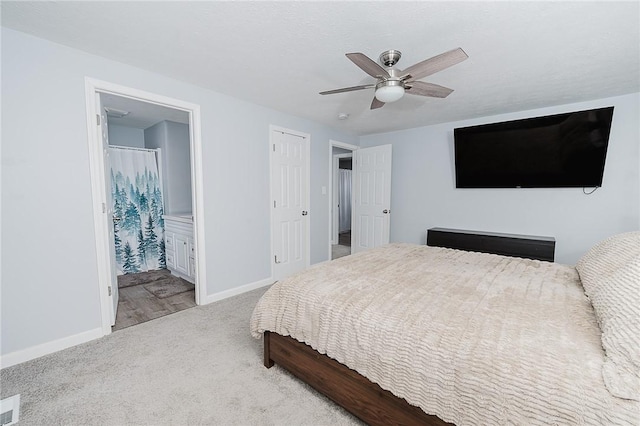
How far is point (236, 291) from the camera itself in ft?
10.7

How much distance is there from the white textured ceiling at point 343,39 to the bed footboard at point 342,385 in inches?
81.6

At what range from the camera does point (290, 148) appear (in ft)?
12.6

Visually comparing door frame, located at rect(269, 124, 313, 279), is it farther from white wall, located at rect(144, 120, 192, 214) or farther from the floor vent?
the floor vent

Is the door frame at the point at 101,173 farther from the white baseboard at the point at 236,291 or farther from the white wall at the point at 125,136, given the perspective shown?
the white wall at the point at 125,136

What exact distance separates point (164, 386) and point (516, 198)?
14.4 feet

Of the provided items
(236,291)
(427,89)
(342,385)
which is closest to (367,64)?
(427,89)

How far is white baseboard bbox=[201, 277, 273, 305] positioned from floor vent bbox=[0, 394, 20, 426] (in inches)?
57.6

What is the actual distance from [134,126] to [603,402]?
18.6 ft

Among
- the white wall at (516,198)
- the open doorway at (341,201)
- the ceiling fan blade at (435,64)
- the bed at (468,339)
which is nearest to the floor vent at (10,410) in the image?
the bed at (468,339)

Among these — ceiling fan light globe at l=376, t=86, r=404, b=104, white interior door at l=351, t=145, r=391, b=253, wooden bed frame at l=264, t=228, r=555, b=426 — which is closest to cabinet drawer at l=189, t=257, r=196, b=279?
wooden bed frame at l=264, t=228, r=555, b=426

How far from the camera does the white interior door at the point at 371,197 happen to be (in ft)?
15.1

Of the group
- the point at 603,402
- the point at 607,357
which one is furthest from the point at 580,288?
the point at 603,402

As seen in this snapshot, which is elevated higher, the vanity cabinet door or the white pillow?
the white pillow

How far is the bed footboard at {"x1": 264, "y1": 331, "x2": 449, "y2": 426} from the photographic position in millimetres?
1242
